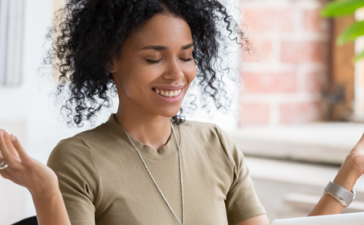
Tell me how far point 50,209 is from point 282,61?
58.4 inches

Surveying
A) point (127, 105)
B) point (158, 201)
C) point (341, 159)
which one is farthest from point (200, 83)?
point (341, 159)

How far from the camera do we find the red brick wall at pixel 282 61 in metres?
2.06

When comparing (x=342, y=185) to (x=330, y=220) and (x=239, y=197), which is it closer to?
(x=239, y=197)

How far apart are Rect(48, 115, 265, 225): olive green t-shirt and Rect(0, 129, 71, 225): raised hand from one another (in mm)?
122

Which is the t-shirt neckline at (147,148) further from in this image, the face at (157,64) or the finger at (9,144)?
the finger at (9,144)

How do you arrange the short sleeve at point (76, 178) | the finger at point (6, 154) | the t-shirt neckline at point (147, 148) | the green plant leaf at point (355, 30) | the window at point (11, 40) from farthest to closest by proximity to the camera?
the window at point (11, 40)
the green plant leaf at point (355, 30)
the t-shirt neckline at point (147, 148)
the short sleeve at point (76, 178)
the finger at point (6, 154)

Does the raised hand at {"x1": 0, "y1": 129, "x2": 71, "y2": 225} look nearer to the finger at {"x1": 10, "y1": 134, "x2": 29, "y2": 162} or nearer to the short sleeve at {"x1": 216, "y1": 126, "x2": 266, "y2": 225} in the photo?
the finger at {"x1": 10, "y1": 134, "x2": 29, "y2": 162}

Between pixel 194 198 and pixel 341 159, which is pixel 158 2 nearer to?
pixel 194 198

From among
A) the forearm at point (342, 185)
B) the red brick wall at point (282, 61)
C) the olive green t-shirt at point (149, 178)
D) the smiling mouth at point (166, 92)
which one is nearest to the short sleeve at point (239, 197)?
the olive green t-shirt at point (149, 178)

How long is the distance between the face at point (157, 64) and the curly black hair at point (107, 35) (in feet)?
0.07

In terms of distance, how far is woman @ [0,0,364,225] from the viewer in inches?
39.7

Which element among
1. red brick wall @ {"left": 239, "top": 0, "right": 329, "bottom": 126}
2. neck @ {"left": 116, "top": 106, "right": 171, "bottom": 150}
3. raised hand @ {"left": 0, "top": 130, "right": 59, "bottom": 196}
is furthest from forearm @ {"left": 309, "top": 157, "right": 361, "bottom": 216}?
red brick wall @ {"left": 239, "top": 0, "right": 329, "bottom": 126}

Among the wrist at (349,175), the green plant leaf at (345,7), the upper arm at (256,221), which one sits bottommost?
the upper arm at (256,221)

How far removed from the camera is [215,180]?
115 cm
